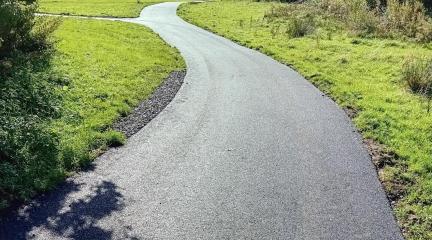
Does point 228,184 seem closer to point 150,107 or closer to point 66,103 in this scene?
point 150,107

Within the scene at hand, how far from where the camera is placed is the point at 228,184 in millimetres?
8789

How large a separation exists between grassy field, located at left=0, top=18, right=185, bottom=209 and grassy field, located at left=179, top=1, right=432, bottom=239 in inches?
235

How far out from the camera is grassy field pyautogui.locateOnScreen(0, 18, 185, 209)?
870 cm

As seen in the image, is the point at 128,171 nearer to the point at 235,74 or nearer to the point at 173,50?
the point at 235,74

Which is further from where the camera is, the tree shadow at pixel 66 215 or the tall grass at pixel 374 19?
the tall grass at pixel 374 19

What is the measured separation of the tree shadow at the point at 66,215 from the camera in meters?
6.94

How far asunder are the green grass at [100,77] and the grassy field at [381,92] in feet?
19.2

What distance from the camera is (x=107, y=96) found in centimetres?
1366

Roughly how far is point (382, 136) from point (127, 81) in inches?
333

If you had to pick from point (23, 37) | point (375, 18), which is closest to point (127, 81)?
point (23, 37)

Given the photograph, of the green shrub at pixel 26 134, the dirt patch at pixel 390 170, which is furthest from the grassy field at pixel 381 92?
the green shrub at pixel 26 134

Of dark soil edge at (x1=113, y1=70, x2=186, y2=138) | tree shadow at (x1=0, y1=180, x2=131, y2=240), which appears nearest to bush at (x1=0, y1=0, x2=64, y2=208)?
tree shadow at (x1=0, y1=180, x2=131, y2=240)

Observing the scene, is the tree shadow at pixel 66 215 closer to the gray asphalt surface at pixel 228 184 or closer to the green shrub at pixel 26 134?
the gray asphalt surface at pixel 228 184

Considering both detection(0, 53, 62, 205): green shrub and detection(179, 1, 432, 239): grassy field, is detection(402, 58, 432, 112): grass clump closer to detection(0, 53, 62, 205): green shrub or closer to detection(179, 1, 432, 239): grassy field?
detection(179, 1, 432, 239): grassy field
